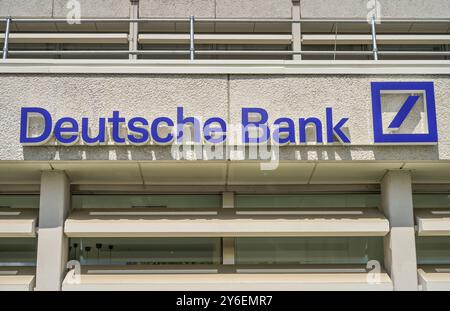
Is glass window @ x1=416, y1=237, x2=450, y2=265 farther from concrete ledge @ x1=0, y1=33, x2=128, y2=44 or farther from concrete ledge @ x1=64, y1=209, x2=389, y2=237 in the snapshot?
concrete ledge @ x1=0, y1=33, x2=128, y2=44

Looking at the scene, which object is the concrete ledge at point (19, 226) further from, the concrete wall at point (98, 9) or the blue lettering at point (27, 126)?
the concrete wall at point (98, 9)

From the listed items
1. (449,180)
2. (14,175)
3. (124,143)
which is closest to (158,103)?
(124,143)

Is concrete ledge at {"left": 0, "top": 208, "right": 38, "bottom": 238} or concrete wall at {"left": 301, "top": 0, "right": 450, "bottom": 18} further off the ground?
concrete wall at {"left": 301, "top": 0, "right": 450, "bottom": 18}

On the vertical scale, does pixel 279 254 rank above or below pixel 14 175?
below

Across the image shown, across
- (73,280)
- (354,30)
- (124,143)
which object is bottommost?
(73,280)

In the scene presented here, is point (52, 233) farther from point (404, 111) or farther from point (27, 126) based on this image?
point (404, 111)

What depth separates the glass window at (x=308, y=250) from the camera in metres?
10.3

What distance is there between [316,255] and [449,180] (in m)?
2.41

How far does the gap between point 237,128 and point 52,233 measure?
9.74ft

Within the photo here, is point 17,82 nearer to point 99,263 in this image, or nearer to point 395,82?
point 99,263

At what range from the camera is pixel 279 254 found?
10.3 metres

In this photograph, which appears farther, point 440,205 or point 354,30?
point 354,30

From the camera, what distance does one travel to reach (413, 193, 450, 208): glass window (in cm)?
1066

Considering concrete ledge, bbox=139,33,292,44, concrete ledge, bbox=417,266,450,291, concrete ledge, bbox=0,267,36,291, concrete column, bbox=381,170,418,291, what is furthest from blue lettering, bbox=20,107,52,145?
concrete ledge, bbox=417,266,450,291
